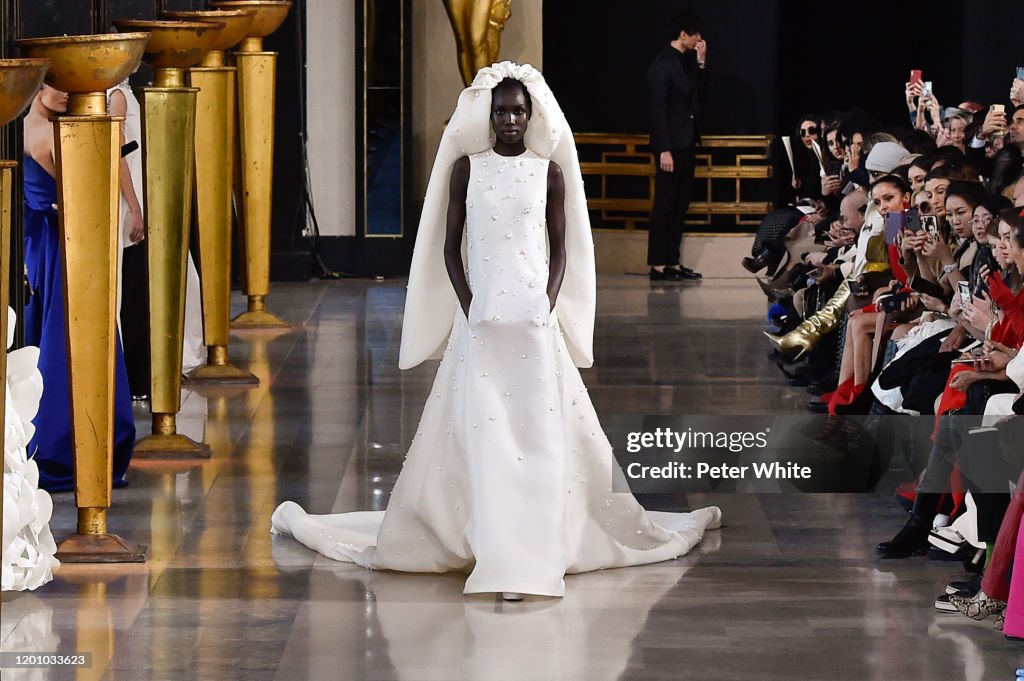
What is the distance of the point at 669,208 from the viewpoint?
13.8 m

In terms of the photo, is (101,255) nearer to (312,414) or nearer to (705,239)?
(312,414)

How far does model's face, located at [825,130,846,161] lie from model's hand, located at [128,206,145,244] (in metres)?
3.45

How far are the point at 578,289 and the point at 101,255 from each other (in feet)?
4.90

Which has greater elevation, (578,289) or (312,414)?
(578,289)

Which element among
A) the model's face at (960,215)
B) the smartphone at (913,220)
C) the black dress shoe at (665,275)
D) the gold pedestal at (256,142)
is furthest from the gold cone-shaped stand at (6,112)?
the black dress shoe at (665,275)

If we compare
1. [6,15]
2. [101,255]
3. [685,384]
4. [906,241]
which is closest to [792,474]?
[906,241]

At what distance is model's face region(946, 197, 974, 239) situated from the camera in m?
6.80

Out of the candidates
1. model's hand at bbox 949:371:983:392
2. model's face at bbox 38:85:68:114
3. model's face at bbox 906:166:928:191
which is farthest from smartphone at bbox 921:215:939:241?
model's face at bbox 38:85:68:114

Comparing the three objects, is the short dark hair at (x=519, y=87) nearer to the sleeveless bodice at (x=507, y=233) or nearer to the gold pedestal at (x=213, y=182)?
the sleeveless bodice at (x=507, y=233)

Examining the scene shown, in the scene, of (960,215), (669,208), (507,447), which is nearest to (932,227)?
(960,215)

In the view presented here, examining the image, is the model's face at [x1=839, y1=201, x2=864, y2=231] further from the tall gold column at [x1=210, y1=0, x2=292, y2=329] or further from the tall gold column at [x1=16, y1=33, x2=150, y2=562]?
the tall gold column at [x1=16, y1=33, x2=150, y2=562]

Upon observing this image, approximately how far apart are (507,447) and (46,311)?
7.06 ft

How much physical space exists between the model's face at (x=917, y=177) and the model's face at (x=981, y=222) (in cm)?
92

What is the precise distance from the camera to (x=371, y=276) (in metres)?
13.7
